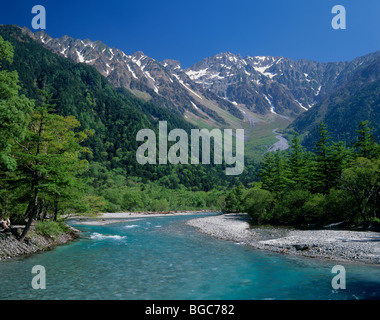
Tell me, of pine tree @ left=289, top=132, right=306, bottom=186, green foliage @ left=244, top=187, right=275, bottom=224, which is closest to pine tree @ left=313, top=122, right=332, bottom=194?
pine tree @ left=289, top=132, right=306, bottom=186

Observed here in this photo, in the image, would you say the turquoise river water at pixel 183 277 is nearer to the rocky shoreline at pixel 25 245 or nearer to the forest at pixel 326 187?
the rocky shoreline at pixel 25 245

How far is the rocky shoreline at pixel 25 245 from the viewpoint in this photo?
2130cm

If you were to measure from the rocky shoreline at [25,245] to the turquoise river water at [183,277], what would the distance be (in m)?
1.47

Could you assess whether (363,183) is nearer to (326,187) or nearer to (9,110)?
(326,187)

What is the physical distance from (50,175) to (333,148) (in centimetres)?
4769

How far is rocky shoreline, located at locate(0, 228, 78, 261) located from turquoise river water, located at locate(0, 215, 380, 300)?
147 centimetres

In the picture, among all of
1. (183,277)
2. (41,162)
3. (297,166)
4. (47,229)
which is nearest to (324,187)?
(297,166)

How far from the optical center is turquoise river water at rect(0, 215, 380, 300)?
13.6 meters

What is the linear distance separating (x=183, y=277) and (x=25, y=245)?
1598 cm

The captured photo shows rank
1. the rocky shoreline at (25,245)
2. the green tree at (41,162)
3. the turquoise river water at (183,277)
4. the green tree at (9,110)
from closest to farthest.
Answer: the turquoise river water at (183,277)
the green tree at (9,110)
the rocky shoreline at (25,245)
the green tree at (41,162)

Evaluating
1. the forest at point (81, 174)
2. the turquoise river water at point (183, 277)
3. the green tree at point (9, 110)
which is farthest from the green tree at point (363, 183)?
the green tree at point (9, 110)
